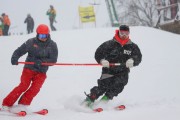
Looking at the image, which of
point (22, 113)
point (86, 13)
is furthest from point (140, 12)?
point (22, 113)

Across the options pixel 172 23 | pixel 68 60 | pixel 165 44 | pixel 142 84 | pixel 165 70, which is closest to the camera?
pixel 142 84

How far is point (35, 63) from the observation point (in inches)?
295

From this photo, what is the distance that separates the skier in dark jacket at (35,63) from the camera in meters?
7.43

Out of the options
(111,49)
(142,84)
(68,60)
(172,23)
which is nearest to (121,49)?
(111,49)

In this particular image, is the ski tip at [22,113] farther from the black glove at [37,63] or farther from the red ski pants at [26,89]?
the black glove at [37,63]

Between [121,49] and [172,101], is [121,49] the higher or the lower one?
the higher one

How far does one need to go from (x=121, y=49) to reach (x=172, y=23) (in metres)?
18.9

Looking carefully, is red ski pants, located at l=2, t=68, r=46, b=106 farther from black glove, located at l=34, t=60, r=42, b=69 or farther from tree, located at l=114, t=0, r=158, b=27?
tree, located at l=114, t=0, r=158, b=27

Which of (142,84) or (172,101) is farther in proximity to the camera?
(142,84)

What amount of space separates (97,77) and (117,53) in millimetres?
5342

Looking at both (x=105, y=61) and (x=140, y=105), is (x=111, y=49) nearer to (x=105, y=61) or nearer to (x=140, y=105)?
(x=105, y=61)

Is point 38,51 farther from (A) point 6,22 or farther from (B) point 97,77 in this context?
(A) point 6,22

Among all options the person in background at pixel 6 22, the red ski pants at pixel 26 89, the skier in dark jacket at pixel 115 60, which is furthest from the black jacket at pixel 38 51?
the person in background at pixel 6 22

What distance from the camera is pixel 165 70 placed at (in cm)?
1397
